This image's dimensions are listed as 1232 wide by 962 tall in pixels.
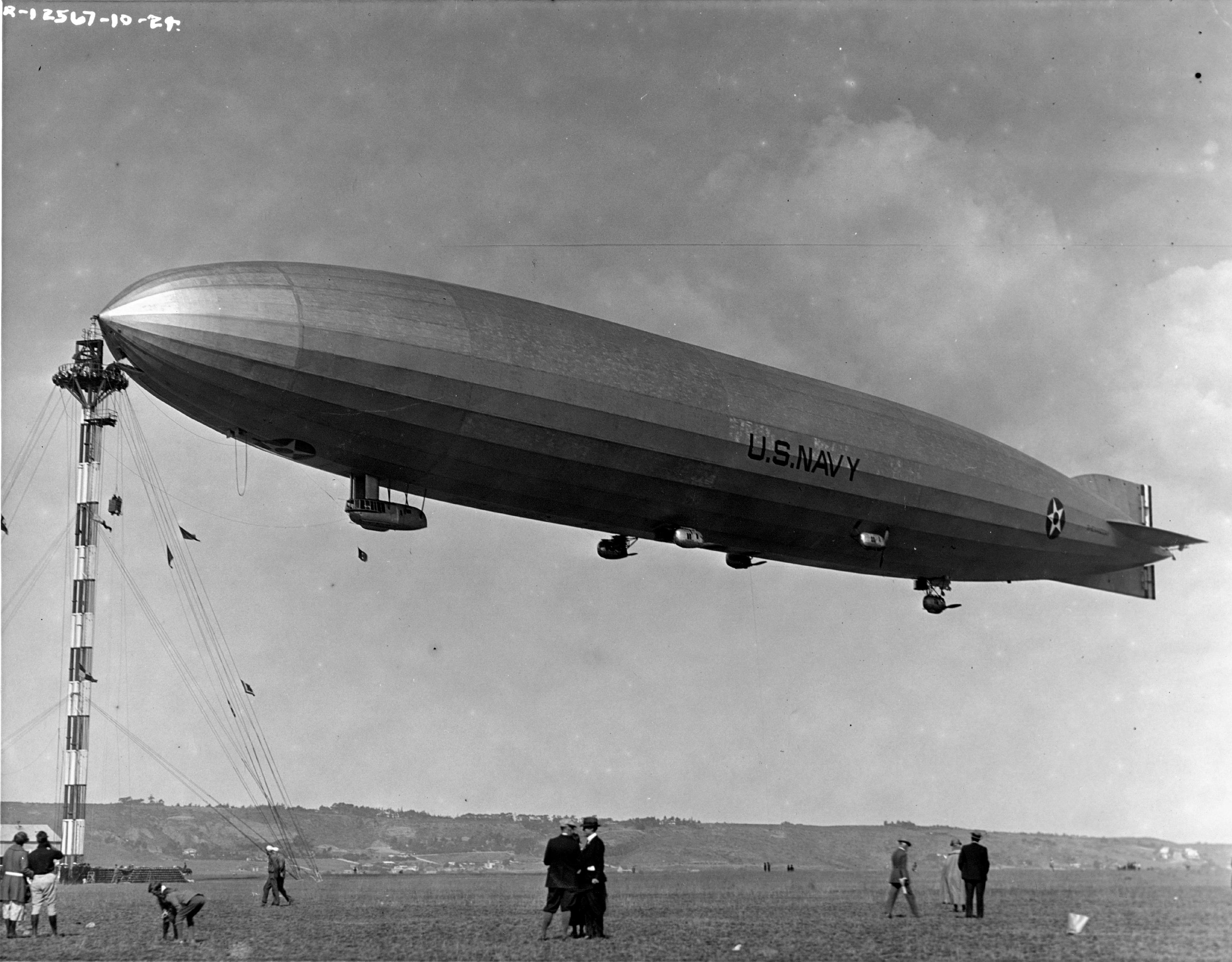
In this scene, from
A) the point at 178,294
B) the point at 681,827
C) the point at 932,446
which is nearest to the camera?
the point at 178,294

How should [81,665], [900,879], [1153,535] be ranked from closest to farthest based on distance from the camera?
[900,879] → [1153,535] → [81,665]

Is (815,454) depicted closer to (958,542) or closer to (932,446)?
(932,446)

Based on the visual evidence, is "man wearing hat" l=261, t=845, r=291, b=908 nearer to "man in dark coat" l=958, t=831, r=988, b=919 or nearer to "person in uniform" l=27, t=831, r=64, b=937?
"person in uniform" l=27, t=831, r=64, b=937

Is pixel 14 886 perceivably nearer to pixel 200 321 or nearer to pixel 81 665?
pixel 200 321

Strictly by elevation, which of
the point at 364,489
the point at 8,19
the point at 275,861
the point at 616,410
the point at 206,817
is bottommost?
the point at 206,817

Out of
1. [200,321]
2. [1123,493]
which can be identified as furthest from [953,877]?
[1123,493]

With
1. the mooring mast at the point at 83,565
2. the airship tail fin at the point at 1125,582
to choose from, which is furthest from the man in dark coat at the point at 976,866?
the mooring mast at the point at 83,565

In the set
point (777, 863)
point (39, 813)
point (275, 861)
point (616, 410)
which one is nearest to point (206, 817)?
point (39, 813)
